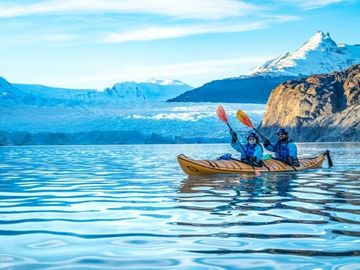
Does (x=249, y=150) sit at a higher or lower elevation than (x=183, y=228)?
higher

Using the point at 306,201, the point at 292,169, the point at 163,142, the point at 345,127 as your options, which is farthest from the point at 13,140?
the point at 306,201

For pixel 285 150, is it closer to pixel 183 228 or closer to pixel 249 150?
pixel 249 150

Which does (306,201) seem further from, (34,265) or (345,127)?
(345,127)

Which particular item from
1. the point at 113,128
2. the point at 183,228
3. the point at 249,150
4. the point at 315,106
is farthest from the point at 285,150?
the point at 315,106

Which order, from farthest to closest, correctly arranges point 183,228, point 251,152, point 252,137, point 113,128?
1. point 113,128
2. point 251,152
3. point 252,137
4. point 183,228

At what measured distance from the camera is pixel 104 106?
338ft

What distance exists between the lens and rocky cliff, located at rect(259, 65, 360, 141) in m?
85.6

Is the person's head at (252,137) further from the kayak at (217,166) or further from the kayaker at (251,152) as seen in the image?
the kayak at (217,166)

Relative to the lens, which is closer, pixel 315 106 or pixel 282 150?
pixel 282 150

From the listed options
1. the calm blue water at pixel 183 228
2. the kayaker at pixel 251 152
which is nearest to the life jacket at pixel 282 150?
the kayaker at pixel 251 152

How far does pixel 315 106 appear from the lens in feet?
319

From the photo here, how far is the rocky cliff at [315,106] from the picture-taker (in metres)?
85.6

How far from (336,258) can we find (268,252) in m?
0.66

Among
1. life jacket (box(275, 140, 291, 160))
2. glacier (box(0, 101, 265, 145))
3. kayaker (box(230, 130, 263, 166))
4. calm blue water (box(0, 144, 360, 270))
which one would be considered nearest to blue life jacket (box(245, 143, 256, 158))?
kayaker (box(230, 130, 263, 166))
